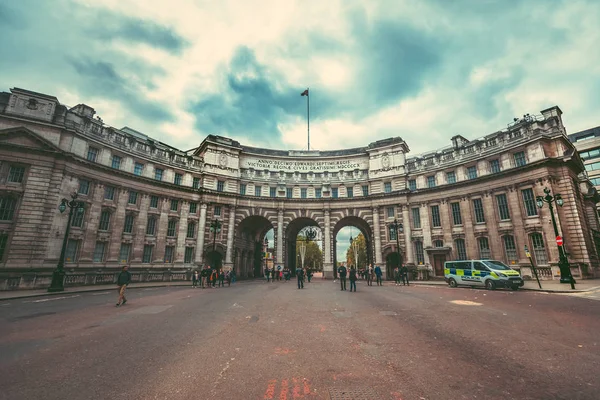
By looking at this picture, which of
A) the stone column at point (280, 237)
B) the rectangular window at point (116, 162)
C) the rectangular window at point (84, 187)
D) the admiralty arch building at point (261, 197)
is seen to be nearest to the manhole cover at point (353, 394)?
the admiralty arch building at point (261, 197)

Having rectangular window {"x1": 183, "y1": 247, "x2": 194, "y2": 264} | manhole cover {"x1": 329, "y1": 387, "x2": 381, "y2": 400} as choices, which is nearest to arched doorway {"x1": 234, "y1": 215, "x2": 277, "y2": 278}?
rectangular window {"x1": 183, "y1": 247, "x2": 194, "y2": 264}

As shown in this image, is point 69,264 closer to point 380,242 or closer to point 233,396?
point 233,396

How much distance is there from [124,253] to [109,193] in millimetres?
6567

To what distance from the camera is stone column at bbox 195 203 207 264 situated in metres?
32.3

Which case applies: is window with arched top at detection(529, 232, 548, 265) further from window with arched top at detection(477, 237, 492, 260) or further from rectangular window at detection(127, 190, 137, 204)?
rectangular window at detection(127, 190, 137, 204)

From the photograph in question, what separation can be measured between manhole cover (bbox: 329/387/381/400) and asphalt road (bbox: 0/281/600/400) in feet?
0.09

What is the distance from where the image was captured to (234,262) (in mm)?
36188

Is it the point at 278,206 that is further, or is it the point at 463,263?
the point at 278,206

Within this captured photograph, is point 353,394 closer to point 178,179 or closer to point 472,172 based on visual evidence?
point 472,172

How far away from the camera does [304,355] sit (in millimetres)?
5508

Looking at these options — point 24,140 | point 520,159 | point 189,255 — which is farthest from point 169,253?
point 520,159

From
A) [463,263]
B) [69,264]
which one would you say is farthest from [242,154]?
[463,263]

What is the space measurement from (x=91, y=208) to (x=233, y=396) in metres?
29.7

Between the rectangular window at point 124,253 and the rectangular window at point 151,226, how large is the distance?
94.7 inches
